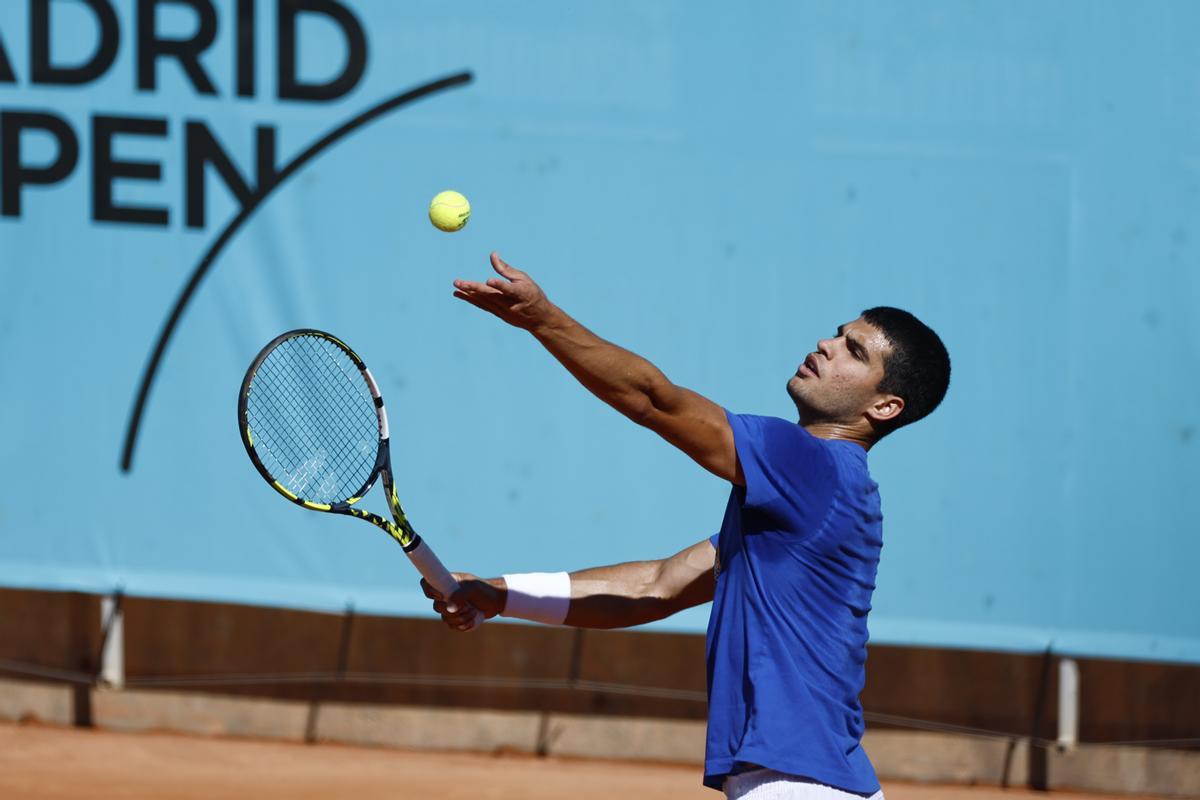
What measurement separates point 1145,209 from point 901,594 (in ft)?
5.76

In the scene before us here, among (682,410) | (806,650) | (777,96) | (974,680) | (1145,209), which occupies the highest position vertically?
(777,96)

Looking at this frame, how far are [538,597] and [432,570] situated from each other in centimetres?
26

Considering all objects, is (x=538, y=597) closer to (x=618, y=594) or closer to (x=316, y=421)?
(x=618, y=594)

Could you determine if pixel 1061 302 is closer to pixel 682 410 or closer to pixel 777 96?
pixel 777 96

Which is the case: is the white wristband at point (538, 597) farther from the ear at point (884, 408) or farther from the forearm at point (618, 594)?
the ear at point (884, 408)

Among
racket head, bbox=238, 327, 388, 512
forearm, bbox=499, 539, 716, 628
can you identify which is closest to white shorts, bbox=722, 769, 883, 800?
forearm, bbox=499, 539, 716, 628

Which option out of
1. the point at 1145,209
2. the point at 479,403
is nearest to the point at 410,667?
the point at 479,403

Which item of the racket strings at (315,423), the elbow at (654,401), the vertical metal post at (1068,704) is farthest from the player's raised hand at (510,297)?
the vertical metal post at (1068,704)

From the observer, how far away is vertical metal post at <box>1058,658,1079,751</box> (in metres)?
6.19

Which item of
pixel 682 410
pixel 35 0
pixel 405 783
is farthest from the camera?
pixel 35 0

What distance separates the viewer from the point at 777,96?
6121 millimetres

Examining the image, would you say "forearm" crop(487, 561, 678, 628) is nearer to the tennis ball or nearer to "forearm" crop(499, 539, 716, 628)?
"forearm" crop(499, 539, 716, 628)

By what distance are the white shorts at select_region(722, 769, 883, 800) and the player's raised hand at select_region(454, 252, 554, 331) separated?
0.90 metres

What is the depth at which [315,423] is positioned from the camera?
4113mm
